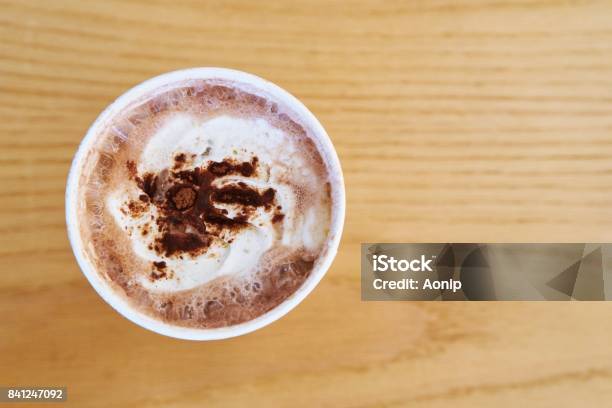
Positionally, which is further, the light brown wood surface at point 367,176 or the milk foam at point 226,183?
the light brown wood surface at point 367,176

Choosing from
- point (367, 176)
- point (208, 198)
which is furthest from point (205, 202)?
point (367, 176)

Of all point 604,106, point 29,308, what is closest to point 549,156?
point 604,106

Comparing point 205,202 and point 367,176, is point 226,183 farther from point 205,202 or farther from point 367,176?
point 367,176

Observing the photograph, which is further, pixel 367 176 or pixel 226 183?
pixel 367 176

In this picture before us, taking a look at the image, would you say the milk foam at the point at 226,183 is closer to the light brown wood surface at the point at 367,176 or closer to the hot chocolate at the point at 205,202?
the hot chocolate at the point at 205,202

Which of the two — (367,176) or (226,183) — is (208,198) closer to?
(226,183)

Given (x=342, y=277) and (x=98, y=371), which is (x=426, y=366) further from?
(x=98, y=371)

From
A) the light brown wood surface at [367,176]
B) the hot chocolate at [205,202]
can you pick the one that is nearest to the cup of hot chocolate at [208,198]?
the hot chocolate at [205,202]
